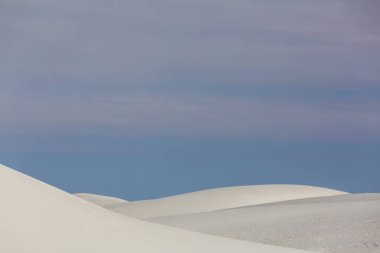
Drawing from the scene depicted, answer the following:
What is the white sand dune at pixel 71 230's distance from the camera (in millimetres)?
9961

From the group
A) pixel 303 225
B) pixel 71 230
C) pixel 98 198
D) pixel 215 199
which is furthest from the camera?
pixel 98 198

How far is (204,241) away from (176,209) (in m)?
13.9

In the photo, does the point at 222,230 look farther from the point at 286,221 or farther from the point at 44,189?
the point at 44,189

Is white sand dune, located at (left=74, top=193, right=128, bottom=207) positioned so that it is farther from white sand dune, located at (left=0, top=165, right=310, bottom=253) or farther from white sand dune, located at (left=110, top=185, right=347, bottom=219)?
white sand dune, located at (left=0, top=165, right=310, bottom=253)

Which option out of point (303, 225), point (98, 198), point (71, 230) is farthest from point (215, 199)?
point (71, 230)

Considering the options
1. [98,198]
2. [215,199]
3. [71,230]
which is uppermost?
[98,198]

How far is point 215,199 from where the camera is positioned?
28.4 m

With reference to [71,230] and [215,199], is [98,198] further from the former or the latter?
[71,230]

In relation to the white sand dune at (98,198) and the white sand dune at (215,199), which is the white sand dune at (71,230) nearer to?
the white sand dune at (215,199)

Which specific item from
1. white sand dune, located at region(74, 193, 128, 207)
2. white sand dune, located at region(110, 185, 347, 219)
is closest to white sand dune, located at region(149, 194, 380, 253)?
white sand dune, located at region(110, 185, 347, 219)

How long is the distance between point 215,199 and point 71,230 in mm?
17901

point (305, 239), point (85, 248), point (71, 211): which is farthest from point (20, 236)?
point (305, 239)

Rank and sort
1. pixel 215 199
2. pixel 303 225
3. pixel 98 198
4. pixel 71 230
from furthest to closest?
pixel 98 198 < pixel 215 199 < pixel 303 225 < pixel 71 230

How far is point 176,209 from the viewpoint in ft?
84.6
